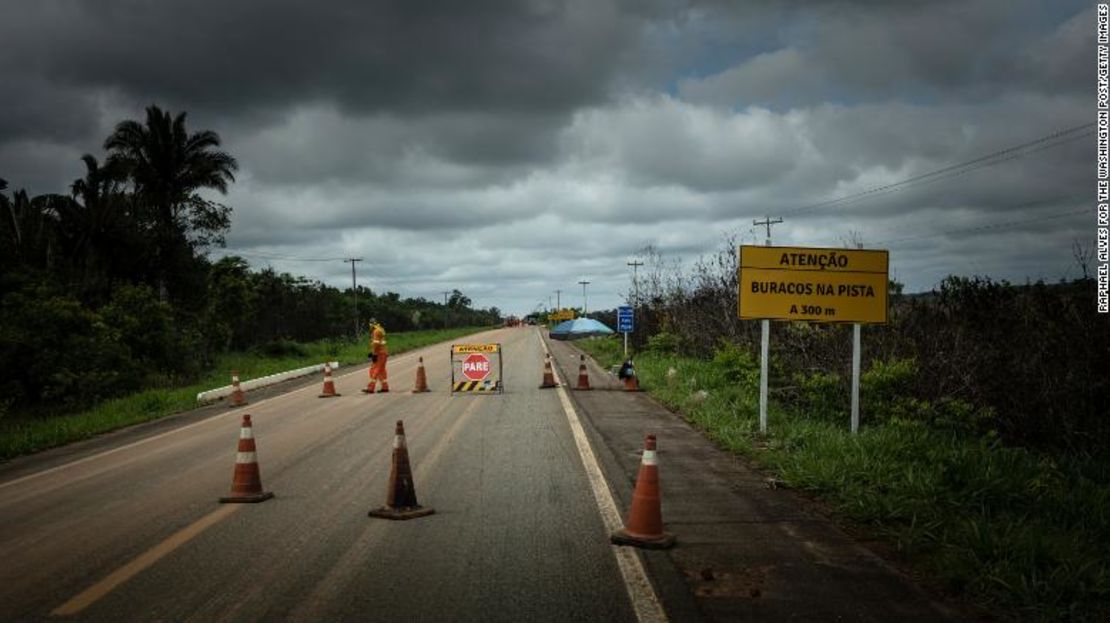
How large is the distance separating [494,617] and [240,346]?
4260 centimetres

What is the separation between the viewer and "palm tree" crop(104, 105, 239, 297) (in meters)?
38.8

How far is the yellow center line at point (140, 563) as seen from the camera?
4.78 m

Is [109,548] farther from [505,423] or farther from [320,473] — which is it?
[505,423]

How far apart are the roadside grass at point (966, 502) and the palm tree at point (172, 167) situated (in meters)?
33.5

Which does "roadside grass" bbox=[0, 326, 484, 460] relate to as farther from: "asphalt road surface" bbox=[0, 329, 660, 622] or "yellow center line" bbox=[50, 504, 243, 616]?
"yellow center line" bbox=[50, 504, 243, 616]

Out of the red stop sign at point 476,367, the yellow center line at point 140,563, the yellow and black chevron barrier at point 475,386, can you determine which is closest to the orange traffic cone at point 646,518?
the yellow center line at point 140,563

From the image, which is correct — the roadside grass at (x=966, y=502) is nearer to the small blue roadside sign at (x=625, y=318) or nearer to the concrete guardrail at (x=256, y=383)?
the concrete guardrail at (x=256, y=383)

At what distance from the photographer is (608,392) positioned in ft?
64.5

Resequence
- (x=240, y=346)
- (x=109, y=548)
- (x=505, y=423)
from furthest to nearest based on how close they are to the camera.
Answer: (x=240, y=346) → (x=505, y=423) → (x=109, y=548)

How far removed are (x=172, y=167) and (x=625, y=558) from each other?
40157 millimetres

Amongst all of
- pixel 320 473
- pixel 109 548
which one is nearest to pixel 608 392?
pixel 320 473

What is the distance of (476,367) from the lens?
19328 millimetres

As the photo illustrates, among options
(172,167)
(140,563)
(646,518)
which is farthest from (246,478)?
(172,167)

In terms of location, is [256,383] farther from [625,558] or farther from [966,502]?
[966,502]
